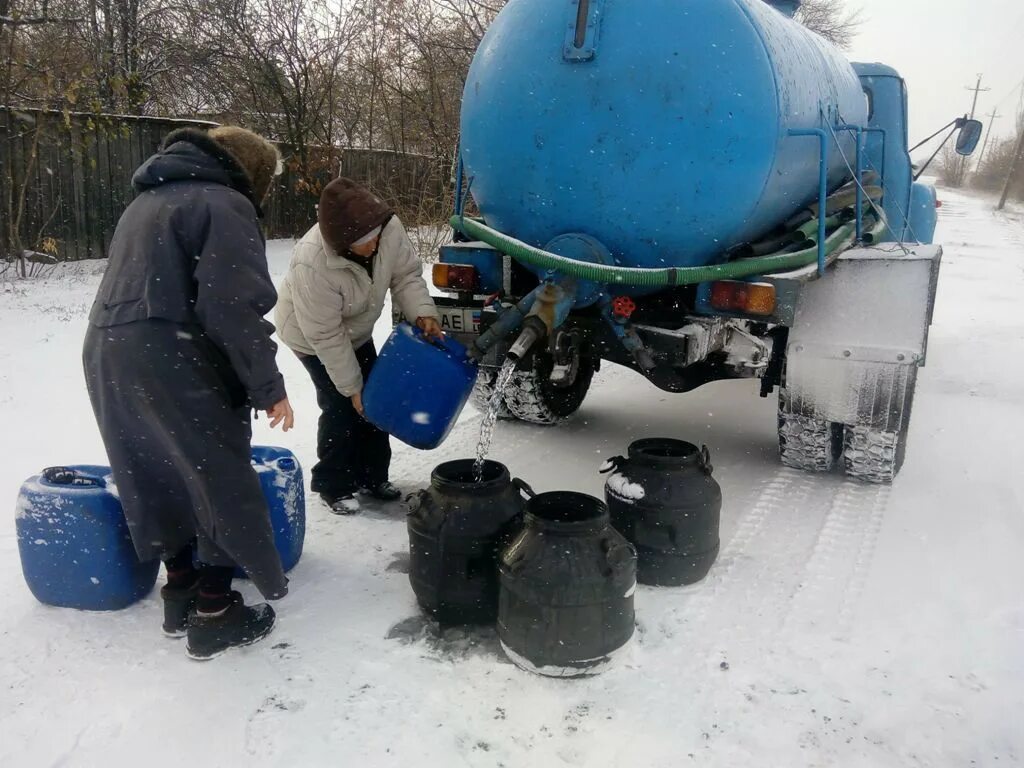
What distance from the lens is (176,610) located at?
107 inches

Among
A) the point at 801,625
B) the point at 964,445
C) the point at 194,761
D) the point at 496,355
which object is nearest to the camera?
the point at 194,761

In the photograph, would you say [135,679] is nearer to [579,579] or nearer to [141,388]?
[141,388]

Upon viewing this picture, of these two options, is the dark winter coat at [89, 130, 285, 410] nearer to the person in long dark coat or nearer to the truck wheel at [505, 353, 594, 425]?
the person in long dark coat

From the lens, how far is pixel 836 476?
4.28m

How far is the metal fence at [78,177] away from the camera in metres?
8.87

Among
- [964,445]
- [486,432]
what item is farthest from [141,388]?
[964,445]

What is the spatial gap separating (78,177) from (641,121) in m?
9.10

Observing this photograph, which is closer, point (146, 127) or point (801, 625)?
point (801, 625)

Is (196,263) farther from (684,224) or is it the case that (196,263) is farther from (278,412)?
(684,224)

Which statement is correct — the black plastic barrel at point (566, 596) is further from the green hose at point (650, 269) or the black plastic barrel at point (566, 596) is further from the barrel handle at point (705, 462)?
the green hose at point (650, 269)

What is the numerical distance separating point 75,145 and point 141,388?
8.88 meters

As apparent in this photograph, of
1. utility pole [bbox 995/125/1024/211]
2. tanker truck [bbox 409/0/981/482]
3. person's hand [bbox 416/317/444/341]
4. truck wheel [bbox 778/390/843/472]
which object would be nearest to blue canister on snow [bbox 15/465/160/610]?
person's hand [bbox 416/317/444/341]

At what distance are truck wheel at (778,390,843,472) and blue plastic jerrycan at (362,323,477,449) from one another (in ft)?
5.91

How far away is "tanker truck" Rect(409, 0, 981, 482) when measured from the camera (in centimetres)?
315
